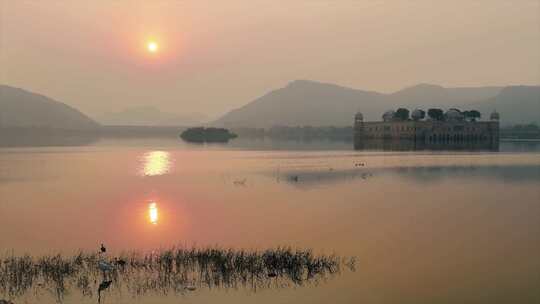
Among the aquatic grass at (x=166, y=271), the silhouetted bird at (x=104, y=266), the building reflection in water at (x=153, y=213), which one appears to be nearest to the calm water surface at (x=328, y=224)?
the building reflection in water at (x=153, y=213)

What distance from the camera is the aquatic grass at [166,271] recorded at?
801 inches

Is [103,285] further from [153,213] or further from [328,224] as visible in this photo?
[153,213]

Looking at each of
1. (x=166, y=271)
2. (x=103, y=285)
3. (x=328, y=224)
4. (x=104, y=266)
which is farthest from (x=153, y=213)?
(x=103, y=285)

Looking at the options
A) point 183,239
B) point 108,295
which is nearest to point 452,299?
point 108,295

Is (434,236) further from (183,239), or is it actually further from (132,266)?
(132,266)

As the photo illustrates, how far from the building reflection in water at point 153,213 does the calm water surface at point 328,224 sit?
63 millimetres

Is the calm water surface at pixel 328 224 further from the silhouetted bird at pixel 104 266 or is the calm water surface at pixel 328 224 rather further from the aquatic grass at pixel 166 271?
the silhouetted bird at pixel 104 266

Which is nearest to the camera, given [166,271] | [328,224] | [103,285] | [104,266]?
[103,285]

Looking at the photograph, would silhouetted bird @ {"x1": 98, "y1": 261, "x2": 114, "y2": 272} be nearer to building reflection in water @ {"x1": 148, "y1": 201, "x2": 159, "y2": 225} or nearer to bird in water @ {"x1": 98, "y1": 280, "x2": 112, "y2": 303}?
bird in water @ {"x1": 98, "y1": 280, "x2": 112, "y2": 303}

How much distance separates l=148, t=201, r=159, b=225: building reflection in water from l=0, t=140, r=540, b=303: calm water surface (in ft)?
0.21

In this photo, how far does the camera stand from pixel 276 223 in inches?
1312

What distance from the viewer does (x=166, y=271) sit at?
2198cm

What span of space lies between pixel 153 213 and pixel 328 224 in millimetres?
12259

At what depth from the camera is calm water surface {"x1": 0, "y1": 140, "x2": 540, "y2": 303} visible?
20562 mm
